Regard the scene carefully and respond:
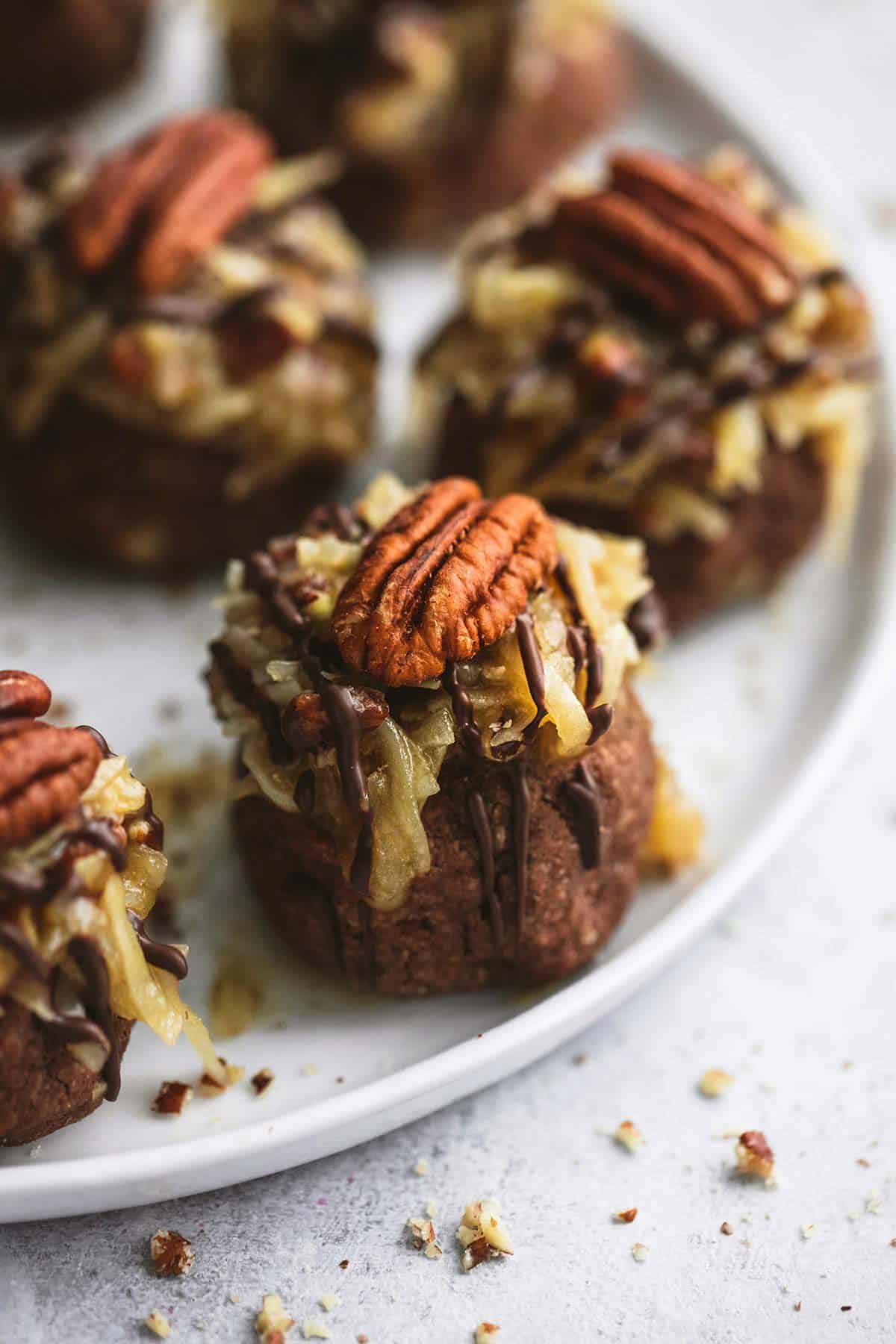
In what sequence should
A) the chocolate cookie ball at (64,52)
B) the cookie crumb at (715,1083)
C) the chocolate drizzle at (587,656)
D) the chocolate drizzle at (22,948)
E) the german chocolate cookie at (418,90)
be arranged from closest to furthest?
the chocolate drizzle at (22,948) < the chocolate drizzle at (587,656) < the cookie crumb at (715,1083) < the german chocolate cookie at (418,90) < the chocolate cookie ball at (64,52)

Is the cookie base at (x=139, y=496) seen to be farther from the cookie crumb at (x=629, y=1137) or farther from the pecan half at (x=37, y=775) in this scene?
the cookie crumb at (x=629, y=1137)

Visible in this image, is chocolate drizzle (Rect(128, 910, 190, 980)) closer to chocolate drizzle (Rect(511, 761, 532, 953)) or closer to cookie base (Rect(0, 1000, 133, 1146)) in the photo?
cookie base (Rect(0, 1000, 133, 1146))

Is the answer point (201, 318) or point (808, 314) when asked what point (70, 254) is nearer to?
point (201, 318)

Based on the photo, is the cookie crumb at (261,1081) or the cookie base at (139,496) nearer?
the cookie crumb at (261,1081)

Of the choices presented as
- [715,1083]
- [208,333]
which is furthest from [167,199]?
[715,1083]

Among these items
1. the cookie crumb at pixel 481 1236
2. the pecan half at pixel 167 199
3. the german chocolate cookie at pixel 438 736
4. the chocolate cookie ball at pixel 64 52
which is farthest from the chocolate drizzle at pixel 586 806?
the chocolate cookie ball at pixel 64 52

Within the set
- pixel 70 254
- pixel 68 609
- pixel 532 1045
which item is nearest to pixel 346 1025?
pixel 532 1045
